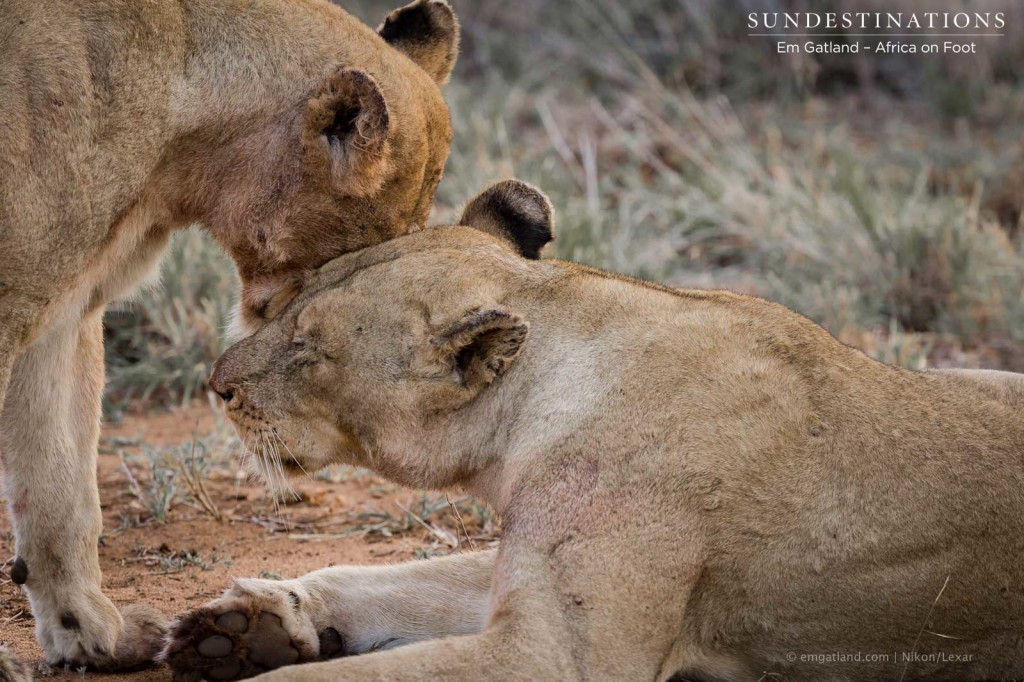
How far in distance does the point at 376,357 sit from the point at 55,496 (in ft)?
4.28

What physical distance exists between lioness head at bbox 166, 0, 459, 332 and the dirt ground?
853mm

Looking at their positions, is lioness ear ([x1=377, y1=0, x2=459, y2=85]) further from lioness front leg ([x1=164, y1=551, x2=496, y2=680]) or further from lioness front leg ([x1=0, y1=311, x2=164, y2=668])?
lioness front leg ([x1=164, y1=551, x2=496, y2=680])

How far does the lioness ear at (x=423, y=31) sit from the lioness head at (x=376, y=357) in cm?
108

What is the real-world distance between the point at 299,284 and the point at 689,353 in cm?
115

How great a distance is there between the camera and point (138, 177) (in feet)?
12.9

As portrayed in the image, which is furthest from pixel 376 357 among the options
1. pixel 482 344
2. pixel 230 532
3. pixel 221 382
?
pixel 230 532

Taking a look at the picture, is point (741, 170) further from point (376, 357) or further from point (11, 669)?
point (11, 669)

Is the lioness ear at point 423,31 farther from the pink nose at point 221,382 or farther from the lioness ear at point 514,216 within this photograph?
the pink nose at point 221,382

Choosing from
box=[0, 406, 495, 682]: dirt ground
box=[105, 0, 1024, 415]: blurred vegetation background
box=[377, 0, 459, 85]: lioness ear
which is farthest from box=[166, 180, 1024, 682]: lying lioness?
box=[105, 0, 1024, 415]: blurred vegetation background

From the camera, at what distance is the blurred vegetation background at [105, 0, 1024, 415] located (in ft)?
24.2

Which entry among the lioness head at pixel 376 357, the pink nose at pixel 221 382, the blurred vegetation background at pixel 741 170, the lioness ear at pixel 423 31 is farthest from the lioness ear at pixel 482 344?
the blurred vegetation background at pixel 741 170

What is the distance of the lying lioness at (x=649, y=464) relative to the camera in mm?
3396

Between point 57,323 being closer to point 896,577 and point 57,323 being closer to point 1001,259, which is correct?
point 896,577

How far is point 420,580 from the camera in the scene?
4148 mm
